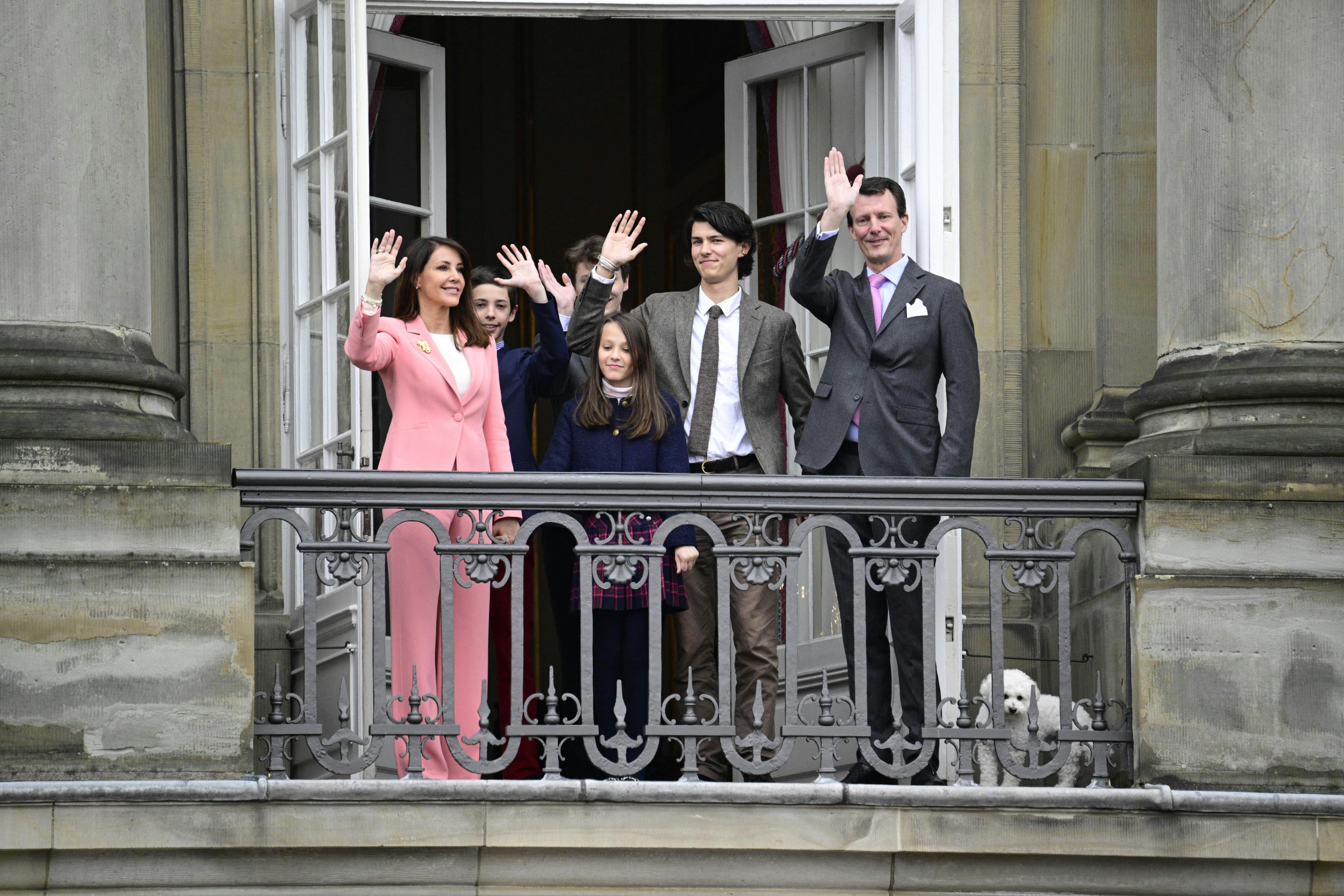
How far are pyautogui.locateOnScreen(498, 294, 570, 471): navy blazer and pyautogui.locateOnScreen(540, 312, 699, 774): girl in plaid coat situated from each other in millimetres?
230

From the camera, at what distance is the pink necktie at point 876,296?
6750mm

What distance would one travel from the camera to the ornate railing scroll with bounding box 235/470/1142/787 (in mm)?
5945

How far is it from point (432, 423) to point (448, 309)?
1.33ft

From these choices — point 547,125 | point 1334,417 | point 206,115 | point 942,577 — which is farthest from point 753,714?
point 547,125

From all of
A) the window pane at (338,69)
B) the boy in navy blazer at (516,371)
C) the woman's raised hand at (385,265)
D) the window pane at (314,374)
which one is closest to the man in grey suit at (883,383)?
the boy in navy blazer at (516,371)

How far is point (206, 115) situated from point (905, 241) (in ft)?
9.47

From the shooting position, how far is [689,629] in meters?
6.74

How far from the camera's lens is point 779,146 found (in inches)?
336

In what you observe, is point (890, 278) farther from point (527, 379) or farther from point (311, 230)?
point (311, 230)

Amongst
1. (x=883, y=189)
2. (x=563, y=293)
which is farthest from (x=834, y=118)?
(x=883, y=189)

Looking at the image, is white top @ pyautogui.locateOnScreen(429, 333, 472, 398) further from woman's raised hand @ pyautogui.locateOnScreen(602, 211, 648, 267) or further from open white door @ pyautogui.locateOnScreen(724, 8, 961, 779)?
open white door @ pyautogui.locateOnScreen(724, 8, 961, 779)

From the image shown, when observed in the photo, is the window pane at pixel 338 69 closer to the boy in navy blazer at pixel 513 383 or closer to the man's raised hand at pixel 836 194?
the boy in navy blazer at pixel 513 383

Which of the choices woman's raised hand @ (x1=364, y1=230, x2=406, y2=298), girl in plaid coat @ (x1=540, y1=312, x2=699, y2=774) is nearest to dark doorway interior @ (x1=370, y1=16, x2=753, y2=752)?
girl in plaid coat @ (x1=540, y1=312, x2=699, y2=774)

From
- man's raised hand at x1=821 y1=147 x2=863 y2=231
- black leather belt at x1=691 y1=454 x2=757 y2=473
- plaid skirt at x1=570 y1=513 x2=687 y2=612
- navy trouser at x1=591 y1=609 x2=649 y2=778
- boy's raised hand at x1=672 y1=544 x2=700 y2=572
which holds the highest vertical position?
man's raised hand at x1=821 y1=147 x2=863 y2=231
